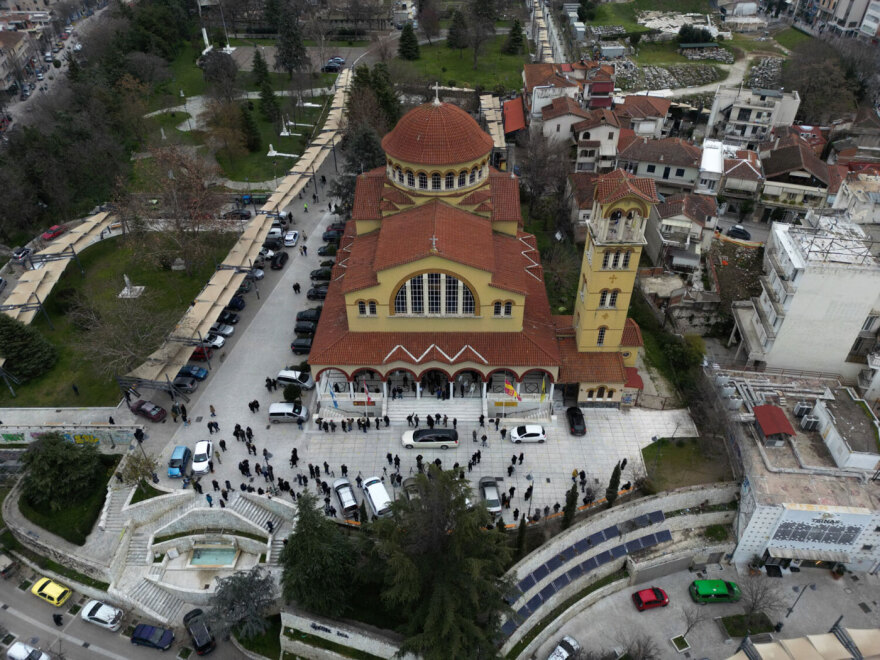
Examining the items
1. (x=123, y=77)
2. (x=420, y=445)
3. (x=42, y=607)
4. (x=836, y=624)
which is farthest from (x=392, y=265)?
(x=123, y=77)

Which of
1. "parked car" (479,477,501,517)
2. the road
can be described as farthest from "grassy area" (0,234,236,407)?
"parked car" (479,477,501,517)

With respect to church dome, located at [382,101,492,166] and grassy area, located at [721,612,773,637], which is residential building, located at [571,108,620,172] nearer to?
church dome, located at [382,101,492,166]

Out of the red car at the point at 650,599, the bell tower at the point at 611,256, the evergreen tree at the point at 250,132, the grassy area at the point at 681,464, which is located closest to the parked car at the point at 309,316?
the bell tower at the point at 611,256

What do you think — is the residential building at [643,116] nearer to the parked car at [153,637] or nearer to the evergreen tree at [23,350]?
the evergreen tree at [23,350]

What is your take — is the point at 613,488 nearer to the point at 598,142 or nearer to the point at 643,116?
the point at 598,142

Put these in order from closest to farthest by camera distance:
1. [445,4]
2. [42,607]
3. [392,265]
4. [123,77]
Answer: [42,607] → [392,265] → [123,77] → [445,4]

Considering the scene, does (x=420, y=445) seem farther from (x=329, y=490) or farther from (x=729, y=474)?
(x=729, y=474)

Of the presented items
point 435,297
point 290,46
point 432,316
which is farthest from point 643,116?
point 290,46
